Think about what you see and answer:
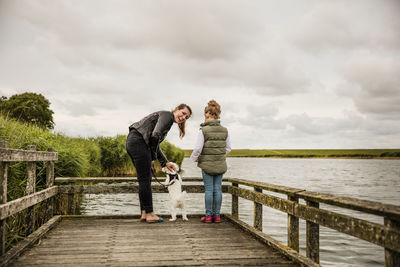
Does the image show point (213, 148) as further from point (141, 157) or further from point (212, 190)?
point (141, 157)

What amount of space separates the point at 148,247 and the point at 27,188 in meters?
2.17

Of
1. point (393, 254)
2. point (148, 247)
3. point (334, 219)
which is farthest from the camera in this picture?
point (148, 247)

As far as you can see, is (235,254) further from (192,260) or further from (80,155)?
(80,155)

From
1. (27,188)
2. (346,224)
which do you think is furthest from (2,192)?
(346,224)

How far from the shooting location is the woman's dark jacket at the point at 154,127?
5.36m

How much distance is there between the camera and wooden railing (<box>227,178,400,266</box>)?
256cm

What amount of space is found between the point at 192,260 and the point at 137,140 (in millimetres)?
2337

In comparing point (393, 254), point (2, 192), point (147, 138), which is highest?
point (147, 138)

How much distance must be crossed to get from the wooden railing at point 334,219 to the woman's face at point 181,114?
154 cm

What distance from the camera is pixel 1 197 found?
386 cm

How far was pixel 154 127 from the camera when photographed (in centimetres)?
561

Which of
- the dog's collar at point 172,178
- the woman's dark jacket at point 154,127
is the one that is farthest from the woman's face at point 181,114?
the dog's collar at point 172,178

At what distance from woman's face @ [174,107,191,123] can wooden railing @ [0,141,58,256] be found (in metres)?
2.12

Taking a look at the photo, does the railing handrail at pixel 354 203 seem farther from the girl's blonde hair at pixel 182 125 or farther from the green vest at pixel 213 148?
the girl's blonde hair at pixel 182 125
